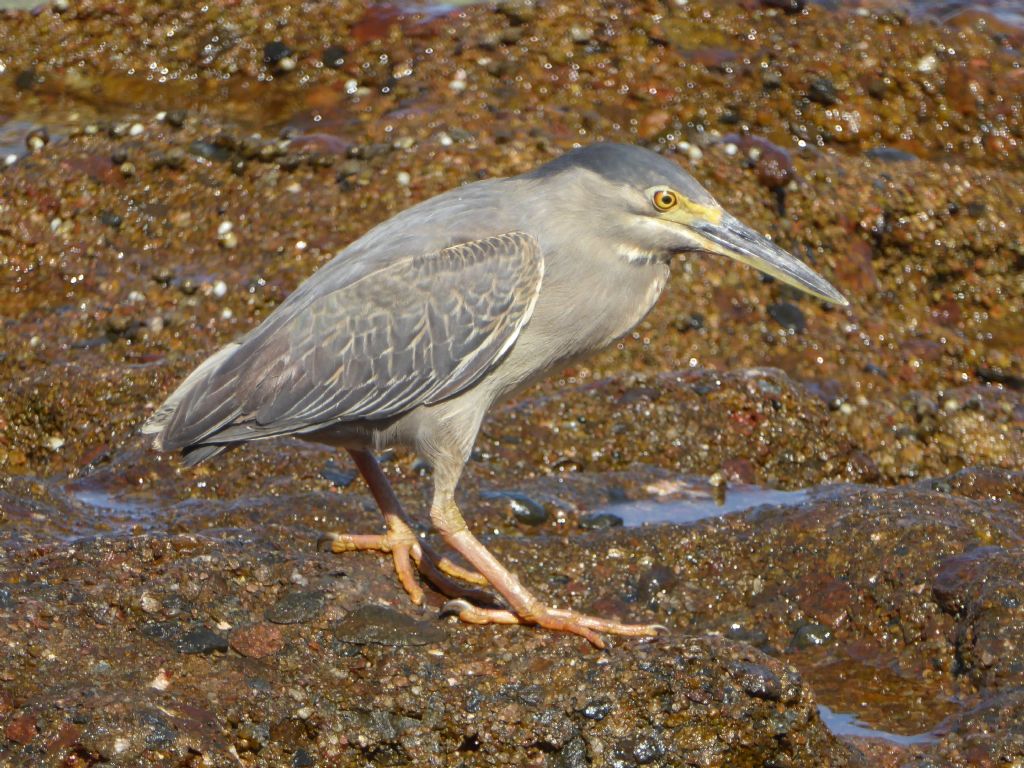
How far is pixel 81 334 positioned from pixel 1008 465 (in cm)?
550

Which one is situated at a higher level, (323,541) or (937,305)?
(323,541)

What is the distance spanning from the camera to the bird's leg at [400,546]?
473 cm

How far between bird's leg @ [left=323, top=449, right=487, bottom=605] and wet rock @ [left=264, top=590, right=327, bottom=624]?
0.54m

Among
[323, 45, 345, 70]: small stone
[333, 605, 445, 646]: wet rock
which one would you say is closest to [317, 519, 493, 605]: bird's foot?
[333, 605, 445, 646]: wet rock

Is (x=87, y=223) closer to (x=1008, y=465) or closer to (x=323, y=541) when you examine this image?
(x=323, y=541)

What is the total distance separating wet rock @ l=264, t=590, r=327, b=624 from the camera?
4004 mm

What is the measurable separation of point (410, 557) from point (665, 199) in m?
1.59

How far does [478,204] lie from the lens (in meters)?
4.92

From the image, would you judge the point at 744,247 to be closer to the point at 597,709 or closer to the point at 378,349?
the point at 378,349

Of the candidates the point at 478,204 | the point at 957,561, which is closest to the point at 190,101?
the point at 478,204

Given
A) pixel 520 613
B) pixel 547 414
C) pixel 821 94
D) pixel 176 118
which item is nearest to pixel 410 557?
pixel 520 613

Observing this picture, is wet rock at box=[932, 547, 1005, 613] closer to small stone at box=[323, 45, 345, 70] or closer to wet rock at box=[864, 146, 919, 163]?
wet rock at box=[864, 146, 919, 163]

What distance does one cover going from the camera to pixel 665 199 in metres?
4.61

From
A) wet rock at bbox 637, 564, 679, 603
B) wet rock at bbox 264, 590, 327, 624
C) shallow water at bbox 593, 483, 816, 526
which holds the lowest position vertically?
shallow water at bbox 593, 483, 816, 526
